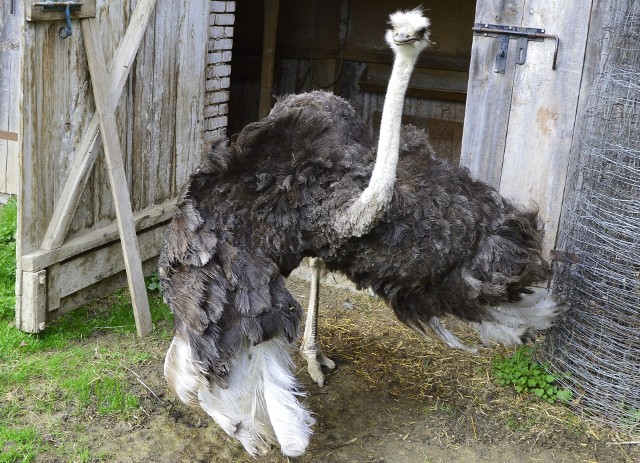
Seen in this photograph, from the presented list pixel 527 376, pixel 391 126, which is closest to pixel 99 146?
pixel 391 126

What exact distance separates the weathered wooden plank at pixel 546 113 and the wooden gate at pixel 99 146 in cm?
236

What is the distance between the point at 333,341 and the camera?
5.24 meters

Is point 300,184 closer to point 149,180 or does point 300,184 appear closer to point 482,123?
point 482,123

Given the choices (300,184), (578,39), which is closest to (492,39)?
(578,39)

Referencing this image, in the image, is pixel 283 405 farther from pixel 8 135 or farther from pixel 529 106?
pixel 8 135

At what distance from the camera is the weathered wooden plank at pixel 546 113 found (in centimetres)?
471

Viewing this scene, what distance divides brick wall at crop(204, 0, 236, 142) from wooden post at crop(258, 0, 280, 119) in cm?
227

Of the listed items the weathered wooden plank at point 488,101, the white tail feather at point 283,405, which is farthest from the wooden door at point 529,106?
the white tail feather at point 283,405

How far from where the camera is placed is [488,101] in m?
5.03

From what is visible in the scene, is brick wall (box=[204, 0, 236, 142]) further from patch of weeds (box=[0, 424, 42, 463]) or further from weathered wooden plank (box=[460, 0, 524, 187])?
patch of weeds (box=[0, 424, 42, 463])

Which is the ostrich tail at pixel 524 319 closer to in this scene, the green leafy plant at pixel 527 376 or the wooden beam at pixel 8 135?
the green leafy plant at pixel 527 376

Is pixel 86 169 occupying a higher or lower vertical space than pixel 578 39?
lower

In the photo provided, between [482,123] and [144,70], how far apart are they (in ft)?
7.32

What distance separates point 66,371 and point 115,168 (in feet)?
4.03
